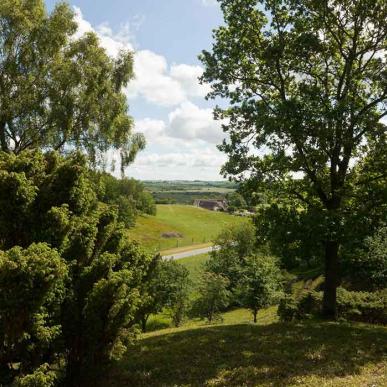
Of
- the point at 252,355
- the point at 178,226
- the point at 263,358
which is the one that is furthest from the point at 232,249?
the point at 178,226

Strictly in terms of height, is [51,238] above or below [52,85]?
below

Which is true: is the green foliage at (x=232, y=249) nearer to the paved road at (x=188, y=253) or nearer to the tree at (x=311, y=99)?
the paved road at (x=188, y=253)

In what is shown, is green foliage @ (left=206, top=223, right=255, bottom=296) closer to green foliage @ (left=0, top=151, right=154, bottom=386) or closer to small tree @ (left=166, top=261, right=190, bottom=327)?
small tree @ (left=166, top=261, right=190, bottom=327)

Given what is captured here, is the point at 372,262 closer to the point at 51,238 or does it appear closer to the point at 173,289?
the point at 173,289

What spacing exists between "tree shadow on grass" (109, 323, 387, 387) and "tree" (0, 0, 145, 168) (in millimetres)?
11286

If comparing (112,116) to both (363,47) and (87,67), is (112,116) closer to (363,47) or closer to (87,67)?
(87,67)

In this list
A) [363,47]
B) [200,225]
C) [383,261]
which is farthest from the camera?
[200,225]

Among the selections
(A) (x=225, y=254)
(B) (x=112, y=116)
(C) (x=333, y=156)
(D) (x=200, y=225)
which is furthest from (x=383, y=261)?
(D) (x=200, y=225)

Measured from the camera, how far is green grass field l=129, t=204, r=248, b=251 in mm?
95188

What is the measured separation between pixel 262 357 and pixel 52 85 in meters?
16.2

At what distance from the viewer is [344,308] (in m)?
23.1

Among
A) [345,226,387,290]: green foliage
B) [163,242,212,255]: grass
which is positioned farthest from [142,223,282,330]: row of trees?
[163,242,212,255]: grass

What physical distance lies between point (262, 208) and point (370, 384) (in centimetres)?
944

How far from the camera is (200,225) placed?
411ft
